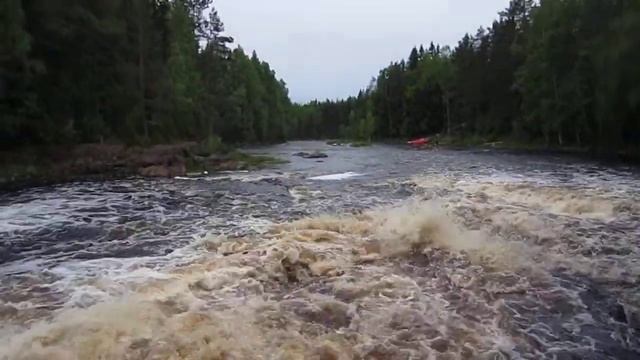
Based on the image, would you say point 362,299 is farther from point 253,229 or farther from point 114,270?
point 253,229

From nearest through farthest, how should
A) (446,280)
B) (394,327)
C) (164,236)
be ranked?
(394,327), (446,280), (164,236)

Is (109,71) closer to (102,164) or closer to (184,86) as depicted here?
(102,164)

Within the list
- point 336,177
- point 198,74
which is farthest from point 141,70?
point 336,177

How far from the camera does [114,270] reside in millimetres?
9562

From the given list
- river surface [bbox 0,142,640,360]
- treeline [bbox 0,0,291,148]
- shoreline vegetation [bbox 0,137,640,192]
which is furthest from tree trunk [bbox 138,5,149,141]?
river surface [bbox 0,142,640,360]

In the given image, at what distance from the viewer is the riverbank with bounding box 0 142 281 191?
26141 mm

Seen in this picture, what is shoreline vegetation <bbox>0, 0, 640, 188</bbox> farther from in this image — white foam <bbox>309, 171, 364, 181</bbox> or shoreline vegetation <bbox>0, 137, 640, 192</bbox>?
white foam <bbox>309, 171, 364, 181</bbox>

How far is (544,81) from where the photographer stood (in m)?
48.8

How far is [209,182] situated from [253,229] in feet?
43.3

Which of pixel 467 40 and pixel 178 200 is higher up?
pixel 467 40

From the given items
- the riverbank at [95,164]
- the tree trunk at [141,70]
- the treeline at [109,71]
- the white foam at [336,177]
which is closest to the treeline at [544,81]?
the white foam at [336,177]

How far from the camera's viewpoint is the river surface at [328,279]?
6504 millimetres

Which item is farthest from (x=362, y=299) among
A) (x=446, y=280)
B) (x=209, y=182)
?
(x=209, y=182)

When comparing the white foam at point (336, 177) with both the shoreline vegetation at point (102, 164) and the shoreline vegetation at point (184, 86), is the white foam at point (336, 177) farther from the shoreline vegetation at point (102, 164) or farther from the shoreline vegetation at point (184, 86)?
the shoreline vegetation at point (184, 86)
